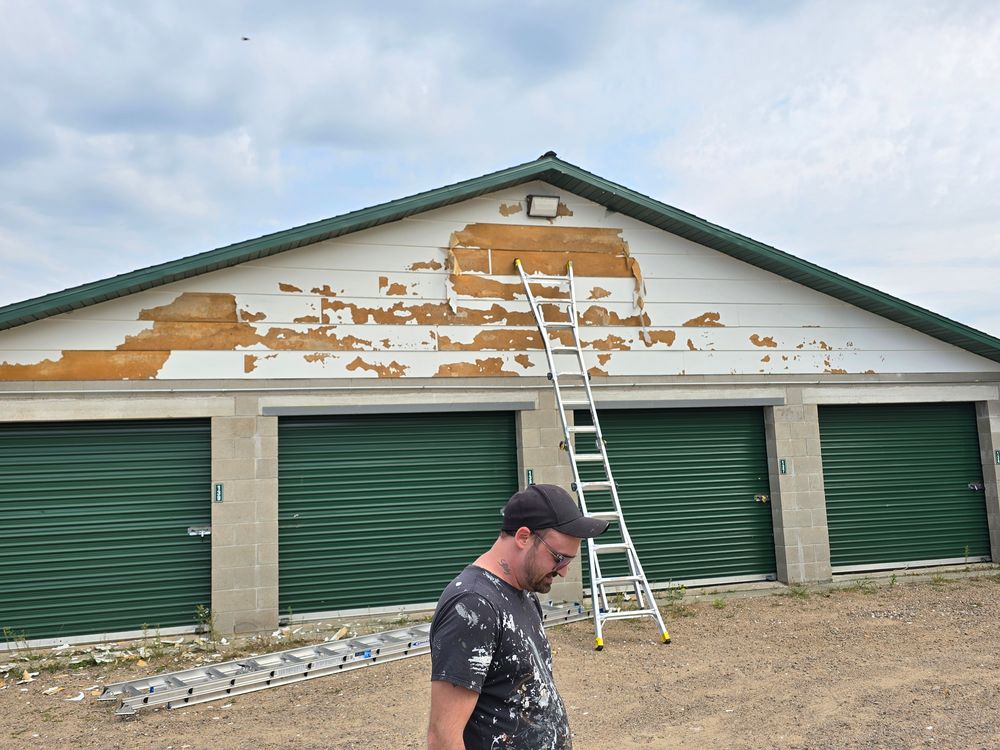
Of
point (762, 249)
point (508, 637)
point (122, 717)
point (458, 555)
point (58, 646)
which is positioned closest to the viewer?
point (508, 637)

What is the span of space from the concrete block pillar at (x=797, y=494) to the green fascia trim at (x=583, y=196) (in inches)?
72.7

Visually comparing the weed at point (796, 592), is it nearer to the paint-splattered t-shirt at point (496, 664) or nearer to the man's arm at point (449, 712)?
the paint-splattered t-shirt at point (496, 664)

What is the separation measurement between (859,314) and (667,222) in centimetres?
337

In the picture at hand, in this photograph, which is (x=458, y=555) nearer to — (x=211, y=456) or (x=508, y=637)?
(x=211, y=456)

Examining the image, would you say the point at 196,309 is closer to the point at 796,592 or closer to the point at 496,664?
the point at 496,664

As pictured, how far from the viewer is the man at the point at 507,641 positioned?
7.75 ft

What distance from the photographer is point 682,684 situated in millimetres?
6820

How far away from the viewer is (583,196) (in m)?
10.9

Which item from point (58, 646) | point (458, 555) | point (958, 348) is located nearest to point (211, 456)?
point (58, 646)

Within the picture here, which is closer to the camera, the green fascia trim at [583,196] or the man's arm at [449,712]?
the man's arm at [449,712]

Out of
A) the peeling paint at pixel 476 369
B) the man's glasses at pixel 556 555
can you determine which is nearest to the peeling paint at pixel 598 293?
the peeling paint at pixel 476 369

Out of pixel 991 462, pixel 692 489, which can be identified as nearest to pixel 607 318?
pixel 692 489

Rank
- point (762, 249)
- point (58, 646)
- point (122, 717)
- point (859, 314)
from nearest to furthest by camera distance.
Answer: point (122, 717) < point (58, 646) < point (762, 249) < point (859, 314)

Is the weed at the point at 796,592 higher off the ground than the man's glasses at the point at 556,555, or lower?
lower
